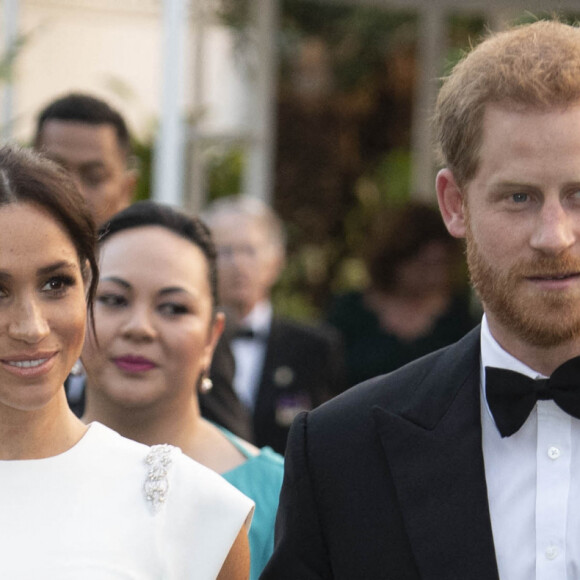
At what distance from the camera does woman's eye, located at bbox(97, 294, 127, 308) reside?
129 inches

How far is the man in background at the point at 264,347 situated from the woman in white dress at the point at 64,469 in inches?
94.4

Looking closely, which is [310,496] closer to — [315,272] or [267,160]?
[267,160]

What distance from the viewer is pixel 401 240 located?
6.64 metres

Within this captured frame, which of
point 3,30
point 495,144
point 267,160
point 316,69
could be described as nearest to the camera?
point 495,144

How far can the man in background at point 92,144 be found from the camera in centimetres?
447

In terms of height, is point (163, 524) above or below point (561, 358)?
below

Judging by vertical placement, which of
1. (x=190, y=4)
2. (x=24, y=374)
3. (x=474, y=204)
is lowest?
(x=24, y=374)

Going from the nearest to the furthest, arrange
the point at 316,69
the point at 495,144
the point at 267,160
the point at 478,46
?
the point at 495,144, the point at 478,46, the point at 267,160, the point at 316,69

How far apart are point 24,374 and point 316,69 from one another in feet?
24.0

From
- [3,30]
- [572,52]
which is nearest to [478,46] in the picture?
[572,52]

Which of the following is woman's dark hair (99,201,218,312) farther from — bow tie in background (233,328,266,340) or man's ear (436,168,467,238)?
bow tie in background (233,328,266,340)

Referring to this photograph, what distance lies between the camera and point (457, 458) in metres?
2.42

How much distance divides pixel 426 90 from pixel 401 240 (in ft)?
10.2

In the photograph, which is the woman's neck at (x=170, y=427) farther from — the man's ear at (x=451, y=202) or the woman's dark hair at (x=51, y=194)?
the man's ear at (x=451, y=202)
